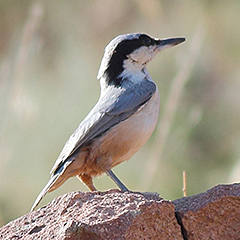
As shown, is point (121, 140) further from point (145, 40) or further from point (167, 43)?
point (167, 43)

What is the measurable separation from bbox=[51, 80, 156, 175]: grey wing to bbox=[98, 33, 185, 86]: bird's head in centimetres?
30

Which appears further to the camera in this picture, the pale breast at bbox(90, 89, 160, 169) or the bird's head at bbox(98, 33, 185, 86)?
the bird's head at bbox(98, 33, 185, 86)

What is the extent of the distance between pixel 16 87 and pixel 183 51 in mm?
2199

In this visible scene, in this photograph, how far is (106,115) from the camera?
15.8 ft

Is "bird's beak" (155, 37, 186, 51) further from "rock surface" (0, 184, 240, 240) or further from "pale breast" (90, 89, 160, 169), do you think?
"rock surface" (0, 184, 240, 240)

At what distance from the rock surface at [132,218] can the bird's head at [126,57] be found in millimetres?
2125

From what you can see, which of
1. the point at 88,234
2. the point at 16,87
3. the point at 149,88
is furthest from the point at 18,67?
the point at 88,234

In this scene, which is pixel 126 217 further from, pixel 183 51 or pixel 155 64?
pixel 155 64

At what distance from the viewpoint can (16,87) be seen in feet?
19.1

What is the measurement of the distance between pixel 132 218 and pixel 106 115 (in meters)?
1.90

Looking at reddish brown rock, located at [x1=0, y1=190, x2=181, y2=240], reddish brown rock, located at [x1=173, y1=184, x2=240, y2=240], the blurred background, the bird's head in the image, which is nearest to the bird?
the bird's head

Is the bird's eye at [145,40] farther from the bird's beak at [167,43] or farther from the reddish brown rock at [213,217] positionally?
the reddish brown rock at [213,217]

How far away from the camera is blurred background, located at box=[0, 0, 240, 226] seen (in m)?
6.17

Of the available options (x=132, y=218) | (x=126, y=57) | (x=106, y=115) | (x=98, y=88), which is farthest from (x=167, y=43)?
(x=132, y=218)
